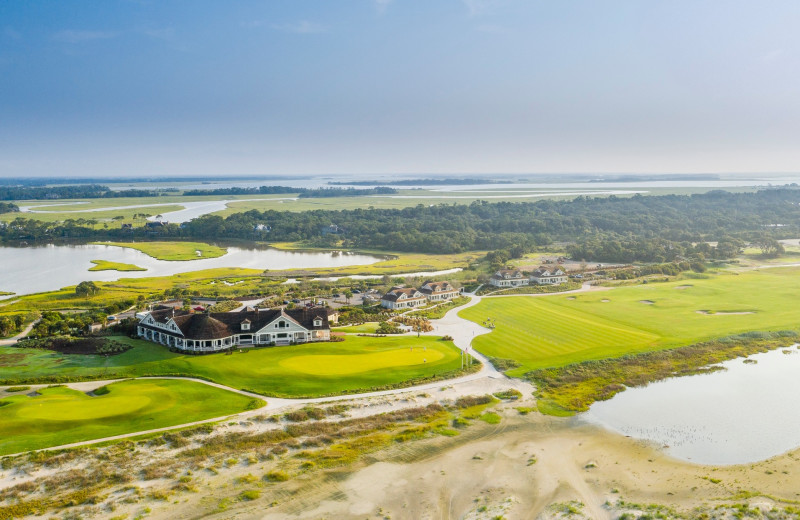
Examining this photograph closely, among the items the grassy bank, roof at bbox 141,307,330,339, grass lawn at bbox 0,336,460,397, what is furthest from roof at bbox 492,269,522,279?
roof at bbox 141,307,330,339

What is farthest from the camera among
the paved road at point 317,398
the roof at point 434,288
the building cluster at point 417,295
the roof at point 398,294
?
the roof at point 434,288

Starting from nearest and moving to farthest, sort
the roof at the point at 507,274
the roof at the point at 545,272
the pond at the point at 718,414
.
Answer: the pond at the point at 718,414 < the roof at the point at 507,274 < the roof at the point at 545,272

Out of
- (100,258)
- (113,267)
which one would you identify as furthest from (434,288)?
(100,258)

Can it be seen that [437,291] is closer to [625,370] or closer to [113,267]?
[625,370]

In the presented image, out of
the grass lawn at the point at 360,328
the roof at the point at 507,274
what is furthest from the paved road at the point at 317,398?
the roof at the point at 507,274

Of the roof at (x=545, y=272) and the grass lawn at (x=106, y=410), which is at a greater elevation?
the roof at (x=545, y=272)

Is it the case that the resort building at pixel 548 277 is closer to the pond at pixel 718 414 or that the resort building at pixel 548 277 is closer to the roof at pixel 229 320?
the pond at pixel 718 414

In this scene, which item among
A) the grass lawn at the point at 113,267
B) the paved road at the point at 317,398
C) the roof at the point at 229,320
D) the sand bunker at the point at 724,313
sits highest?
the roof at the point at 229,320
